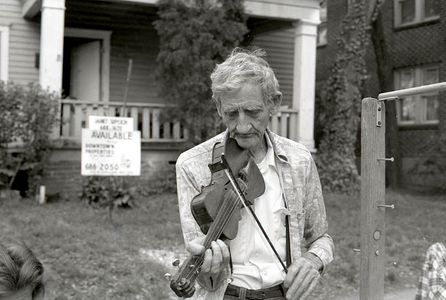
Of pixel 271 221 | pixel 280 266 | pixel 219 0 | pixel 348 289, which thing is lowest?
pixel 348 289

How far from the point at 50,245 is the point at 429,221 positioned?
5781mm

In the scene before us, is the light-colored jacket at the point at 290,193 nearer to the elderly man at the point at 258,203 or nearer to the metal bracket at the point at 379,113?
the elderly man at the point at 258,203

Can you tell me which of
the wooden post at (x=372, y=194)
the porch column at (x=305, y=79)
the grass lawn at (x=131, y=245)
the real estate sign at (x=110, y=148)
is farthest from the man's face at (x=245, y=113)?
the porch column at (x=305, y=79)

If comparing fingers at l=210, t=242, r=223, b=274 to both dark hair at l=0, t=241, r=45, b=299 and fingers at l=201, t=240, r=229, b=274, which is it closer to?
fingers at l=201, t=240, r=229, b=274

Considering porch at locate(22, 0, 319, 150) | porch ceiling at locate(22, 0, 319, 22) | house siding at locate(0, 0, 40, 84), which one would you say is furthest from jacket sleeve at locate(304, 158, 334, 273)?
house siding at locate(0, 0, 40, 84)

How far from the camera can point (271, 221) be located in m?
2.56

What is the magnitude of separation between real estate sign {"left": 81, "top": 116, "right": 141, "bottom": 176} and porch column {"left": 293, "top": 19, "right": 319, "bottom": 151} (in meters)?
5.57

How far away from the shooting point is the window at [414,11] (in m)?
18.2

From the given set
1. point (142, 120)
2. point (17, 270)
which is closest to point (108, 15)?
point (142, 120)

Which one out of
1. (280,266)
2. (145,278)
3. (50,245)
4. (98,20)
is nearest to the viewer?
(280,266)

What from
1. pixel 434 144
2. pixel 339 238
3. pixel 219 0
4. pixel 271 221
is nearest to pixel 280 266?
pixel 271 221

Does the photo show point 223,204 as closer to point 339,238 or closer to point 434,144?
point 339,238

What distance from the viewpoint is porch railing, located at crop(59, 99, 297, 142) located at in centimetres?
1159

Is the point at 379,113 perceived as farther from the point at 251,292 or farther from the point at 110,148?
the point at 110,148
